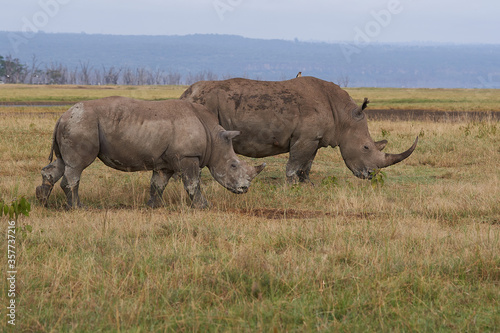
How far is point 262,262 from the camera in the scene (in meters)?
5.59

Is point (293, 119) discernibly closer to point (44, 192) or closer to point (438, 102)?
point (44, 192)

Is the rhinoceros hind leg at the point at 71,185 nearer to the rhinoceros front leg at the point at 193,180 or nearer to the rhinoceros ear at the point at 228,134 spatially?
the rhinoceros front leg at the point at 193,180

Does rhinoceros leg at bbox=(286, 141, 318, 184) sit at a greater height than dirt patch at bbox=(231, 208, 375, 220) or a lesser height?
greater

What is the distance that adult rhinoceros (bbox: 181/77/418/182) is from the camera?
1036cm

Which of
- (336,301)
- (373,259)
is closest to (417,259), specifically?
(373,259)

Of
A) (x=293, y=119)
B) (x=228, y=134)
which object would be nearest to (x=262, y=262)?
(x=228, y=134)

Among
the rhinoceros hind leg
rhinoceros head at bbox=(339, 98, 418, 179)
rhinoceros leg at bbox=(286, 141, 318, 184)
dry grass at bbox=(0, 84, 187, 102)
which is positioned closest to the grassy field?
dry grass at bbox=(0, 84, 187, 102)

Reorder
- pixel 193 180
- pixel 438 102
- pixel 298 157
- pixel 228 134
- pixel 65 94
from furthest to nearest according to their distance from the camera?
pixel 65 94, pixel 438 102, pixel 298 157, pixel 228 134, pixel 193 180

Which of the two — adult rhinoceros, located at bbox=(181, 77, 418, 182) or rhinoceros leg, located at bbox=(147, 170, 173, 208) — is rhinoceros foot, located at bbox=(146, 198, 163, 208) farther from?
adult rhinoceros, located at bbox=(181, 77, 418, 182)

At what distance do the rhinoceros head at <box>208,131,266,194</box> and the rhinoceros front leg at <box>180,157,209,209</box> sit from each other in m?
0.35

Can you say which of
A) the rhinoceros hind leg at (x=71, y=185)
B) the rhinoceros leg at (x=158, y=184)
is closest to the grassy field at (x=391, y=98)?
the rhinoceros leg at (x=158, y=184)

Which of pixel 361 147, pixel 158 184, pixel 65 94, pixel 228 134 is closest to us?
pixel 228 134

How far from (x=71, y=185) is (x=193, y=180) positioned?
5.28ft

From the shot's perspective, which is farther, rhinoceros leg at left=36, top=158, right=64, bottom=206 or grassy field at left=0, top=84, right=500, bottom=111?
grassy field at left=0, top=84, right=500, bottom=111
